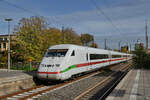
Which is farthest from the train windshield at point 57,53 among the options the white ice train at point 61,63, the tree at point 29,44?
the tree at point 29,44

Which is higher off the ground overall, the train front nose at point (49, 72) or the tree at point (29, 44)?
the tree at point (29, 44)

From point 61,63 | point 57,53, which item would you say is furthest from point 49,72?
point 57,53

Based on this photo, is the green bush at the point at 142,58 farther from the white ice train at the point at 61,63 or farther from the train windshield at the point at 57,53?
the train windshield at the point at 57,53

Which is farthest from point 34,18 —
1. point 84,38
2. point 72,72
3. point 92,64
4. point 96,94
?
point 84,38

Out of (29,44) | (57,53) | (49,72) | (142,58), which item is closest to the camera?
(49,72)

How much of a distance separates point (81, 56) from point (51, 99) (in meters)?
7.07

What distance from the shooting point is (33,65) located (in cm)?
2788

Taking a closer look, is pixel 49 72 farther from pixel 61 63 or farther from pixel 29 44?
pixel 29 44

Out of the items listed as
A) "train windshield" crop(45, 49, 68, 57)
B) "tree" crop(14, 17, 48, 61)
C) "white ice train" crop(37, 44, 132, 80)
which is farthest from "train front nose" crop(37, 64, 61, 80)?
"tree" crop(14, 17, 48, 61)

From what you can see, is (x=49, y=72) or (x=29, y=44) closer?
(x=49, y=72)

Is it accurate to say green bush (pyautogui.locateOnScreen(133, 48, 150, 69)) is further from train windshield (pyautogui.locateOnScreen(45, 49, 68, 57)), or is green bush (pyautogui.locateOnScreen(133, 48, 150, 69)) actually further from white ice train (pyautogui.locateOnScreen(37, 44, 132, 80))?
train windshield (pyautogui.locateOnScreen(45, 49, 68, 57))

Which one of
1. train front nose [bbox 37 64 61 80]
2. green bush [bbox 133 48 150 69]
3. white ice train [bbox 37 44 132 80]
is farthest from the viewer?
green bush [bbox 133 48 150 69]

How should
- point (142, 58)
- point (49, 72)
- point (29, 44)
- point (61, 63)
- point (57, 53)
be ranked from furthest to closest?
point (29, 44)
point (142, 58)
point (57, 53)
point (61, 63)
point (49, 72)

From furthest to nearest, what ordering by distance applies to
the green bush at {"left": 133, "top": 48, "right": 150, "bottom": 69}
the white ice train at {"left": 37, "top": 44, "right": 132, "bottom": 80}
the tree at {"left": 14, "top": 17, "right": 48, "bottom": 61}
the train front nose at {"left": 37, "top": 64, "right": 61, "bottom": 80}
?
1. the tree at {"left": 14, "top": 17, "right": 48, "bottom": 61}
2. the green bush at {"left": 133, "top": 48, "right": 150, "bottom": 69}
3. the white ice train at {"left": 37, "top": 44, "right": 132, "bottom": 80}
4. the train front nose at {"left": 37, "top": 64, "right": 61, "bottom": 80}
